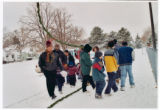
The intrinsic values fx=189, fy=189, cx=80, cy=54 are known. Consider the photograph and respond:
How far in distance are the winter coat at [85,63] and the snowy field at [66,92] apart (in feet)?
1.11

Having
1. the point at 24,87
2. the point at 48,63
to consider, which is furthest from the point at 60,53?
the point at 24,87

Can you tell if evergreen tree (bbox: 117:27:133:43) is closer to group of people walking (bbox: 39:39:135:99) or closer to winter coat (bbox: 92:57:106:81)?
group of people walking (bbox: 39:39:135:99)

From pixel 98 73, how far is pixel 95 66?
0.12 metres

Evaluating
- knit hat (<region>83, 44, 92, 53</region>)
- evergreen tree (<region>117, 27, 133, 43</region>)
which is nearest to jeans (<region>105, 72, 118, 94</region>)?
knit hat (<region>83, 44, 92, 53</region>)

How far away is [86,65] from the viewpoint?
3344 millimetres

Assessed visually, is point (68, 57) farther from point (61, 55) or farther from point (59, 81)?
point (59, 81)

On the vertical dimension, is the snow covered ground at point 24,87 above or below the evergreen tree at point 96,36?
below

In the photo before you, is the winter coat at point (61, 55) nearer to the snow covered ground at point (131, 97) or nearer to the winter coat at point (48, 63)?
the winter coat at point (48, 63)

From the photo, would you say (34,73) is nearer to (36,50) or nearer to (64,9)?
(36,50)

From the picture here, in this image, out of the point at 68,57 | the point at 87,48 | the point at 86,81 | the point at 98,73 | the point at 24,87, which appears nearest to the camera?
the point at 98,73

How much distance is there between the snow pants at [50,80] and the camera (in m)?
3.25

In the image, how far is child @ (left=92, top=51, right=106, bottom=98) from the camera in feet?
10.1

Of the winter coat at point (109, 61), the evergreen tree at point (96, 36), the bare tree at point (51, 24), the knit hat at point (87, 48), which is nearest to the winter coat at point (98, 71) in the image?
the winter coat at point (109, 61)

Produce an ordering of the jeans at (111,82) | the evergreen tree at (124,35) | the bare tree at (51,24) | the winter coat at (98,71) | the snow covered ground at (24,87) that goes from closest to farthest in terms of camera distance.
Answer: the winter coat at (98,71) → the jeans at (111,82) → the snow covered ground at (24,87) → the evergreen tree at (124,35) → the bare tree at (51,24)
